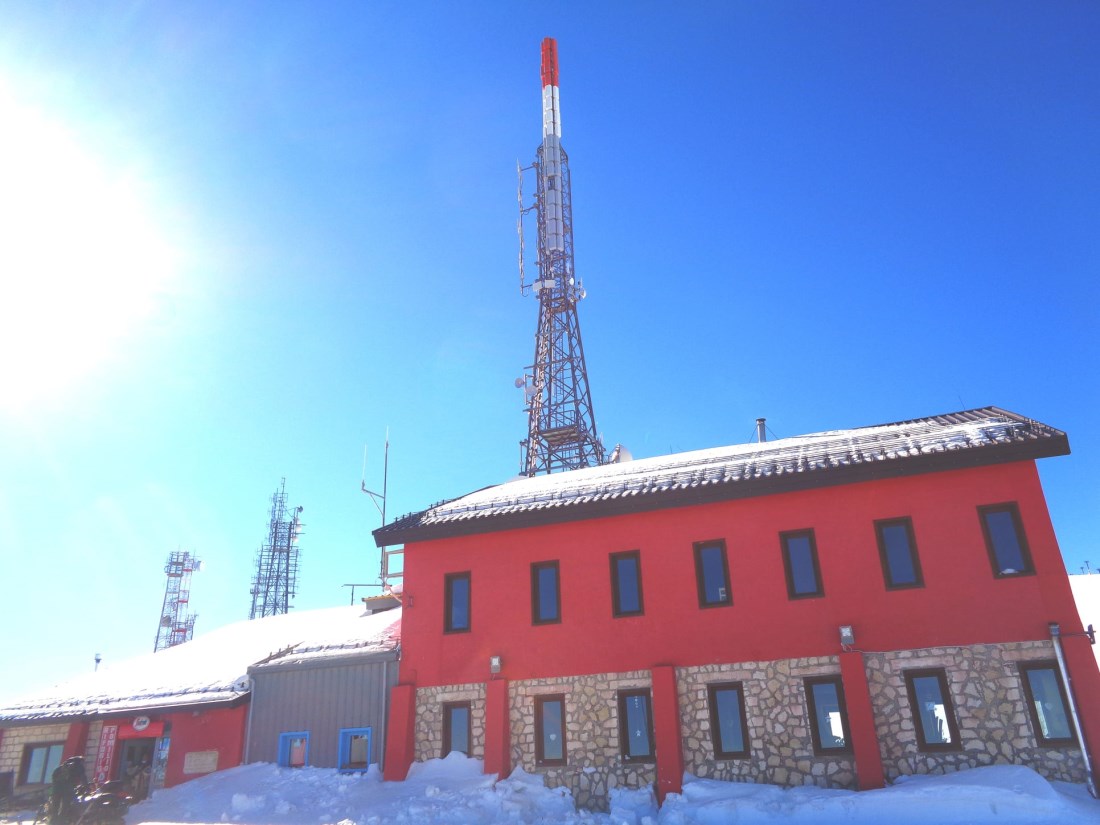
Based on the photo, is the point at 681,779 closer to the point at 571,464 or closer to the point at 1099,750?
the point at 1099,750

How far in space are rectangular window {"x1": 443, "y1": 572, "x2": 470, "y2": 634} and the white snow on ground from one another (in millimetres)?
2995

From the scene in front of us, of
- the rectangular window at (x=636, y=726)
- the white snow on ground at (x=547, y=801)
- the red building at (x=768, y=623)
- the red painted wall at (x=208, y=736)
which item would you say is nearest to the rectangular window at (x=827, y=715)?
the red building at (x=768, y=623)

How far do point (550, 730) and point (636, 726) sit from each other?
2098mm

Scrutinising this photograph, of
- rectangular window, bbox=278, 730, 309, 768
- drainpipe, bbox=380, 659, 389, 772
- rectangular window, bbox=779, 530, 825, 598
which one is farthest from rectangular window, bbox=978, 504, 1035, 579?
rectangular window, bbox=278, 730, 309, 768

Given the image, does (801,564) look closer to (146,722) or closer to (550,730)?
(550,730)

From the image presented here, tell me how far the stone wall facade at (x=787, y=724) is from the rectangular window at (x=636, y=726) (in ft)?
0.47

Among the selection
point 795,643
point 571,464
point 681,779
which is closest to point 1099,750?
point 795,643

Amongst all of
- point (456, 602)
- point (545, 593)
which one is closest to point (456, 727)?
point (456, 602)

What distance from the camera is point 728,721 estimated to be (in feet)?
54.9

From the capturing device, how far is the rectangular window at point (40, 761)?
23.5m

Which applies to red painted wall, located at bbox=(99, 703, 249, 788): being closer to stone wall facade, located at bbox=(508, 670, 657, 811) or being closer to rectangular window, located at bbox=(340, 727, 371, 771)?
rectangular window, located at bbox=(340, 727, 371, 771)

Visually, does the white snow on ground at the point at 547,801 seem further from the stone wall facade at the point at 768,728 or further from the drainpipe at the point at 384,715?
the drainpipe at the point at 384,715

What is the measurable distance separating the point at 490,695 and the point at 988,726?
10.2 m

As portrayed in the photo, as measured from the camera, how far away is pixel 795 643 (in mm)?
16609
